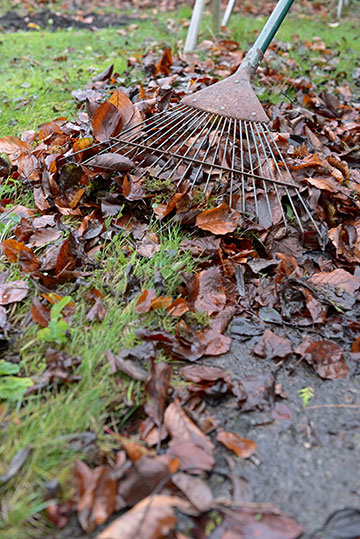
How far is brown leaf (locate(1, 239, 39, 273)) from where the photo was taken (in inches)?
66.7

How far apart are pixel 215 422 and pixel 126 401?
0.89 feet

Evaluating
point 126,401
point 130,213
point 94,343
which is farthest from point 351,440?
point 130,213

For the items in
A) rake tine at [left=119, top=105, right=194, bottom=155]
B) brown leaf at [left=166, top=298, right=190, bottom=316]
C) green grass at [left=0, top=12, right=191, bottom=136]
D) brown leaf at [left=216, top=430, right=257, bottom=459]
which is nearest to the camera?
brown leaf at [left=216, top=430, right=257, bottom=459]

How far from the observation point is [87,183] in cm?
211

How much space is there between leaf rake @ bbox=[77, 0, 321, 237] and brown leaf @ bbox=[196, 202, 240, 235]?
3.0 inches

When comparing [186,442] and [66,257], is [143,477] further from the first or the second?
[66,257]

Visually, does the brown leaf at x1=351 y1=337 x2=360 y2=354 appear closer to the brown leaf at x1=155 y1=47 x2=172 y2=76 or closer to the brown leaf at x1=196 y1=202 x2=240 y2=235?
the brown leaf at x1=196 y1=202 x2=240 y2=235

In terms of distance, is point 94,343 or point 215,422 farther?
point 94,343

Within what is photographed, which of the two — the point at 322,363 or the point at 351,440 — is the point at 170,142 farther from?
the point at 351,440

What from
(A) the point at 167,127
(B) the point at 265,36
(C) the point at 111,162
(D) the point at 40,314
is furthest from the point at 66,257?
(B) the point at 265,36

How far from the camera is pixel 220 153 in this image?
2.24 metres

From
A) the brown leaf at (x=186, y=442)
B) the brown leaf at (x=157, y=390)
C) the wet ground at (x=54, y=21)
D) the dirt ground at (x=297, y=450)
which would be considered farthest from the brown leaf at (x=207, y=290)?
the wet ground at (x=54, y=21)

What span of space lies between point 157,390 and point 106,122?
4.80ft

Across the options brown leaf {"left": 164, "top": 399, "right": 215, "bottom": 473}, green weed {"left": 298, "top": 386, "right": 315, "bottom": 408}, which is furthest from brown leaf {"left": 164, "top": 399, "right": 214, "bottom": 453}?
green weed {"left": 298, "top": 386, "right": 315, "bottom": 408}
